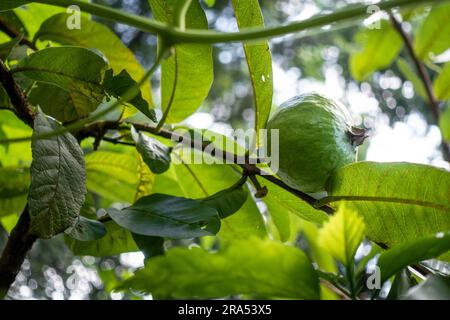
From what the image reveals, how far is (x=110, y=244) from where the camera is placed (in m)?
0.84

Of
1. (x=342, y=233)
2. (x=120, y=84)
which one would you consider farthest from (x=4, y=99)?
(x=342, y=233)

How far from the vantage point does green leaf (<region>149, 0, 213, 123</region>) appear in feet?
2.45

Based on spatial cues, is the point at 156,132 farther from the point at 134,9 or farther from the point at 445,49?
the point at 134,9

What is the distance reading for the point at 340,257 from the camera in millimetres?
485

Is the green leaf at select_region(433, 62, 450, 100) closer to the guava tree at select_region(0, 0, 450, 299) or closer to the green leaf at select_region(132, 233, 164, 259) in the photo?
the guava tree at select_region(0, 0, 450, 299)

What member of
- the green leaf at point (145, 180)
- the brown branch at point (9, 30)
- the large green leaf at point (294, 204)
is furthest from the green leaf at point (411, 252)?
the brown branch at point (9, 30)

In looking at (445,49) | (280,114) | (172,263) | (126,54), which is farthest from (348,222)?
(445,49)

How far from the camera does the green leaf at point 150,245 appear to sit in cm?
68

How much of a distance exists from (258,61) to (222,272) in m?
0.39

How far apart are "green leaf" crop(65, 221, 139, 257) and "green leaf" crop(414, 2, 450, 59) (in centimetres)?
80

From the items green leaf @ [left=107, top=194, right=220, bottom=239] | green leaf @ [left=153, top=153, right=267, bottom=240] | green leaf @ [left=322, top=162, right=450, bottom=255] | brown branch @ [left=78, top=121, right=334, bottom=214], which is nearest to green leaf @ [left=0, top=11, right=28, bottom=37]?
brown branch @ [left=78, top=121, right=334, bottom=214]

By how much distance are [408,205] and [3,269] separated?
21.4 inches

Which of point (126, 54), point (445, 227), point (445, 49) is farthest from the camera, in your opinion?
point (445, 49)

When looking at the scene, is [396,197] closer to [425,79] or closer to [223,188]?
[223,188]
